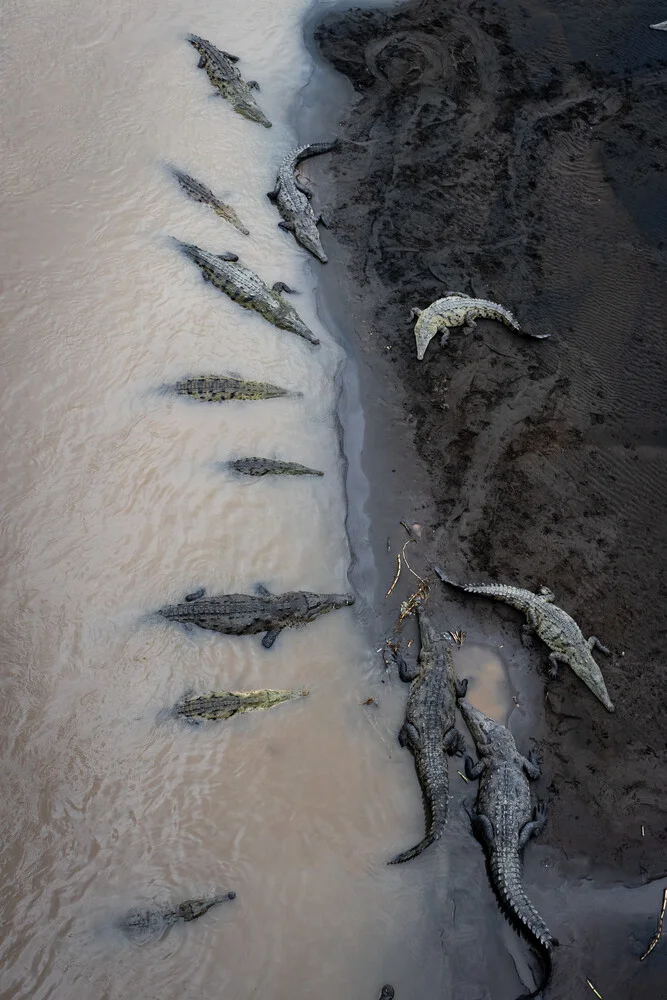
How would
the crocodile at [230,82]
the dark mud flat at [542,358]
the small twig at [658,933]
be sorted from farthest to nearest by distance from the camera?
the crocodile at [230,82], the dark mud flat at [542,358], the small twig at [658,933]

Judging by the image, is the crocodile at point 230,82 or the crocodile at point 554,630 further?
the crocodile at point 230,82

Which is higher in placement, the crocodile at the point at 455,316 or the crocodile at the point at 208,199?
the crocodile at the point at 455,316

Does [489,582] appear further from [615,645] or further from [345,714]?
[345,714]

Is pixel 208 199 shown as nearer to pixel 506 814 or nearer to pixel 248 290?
pixel 248 290

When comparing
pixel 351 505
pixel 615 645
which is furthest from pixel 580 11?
pixel 615 645

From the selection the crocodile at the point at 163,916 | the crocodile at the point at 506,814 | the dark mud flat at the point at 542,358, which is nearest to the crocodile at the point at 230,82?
the dark mud flat at the point at 542,358

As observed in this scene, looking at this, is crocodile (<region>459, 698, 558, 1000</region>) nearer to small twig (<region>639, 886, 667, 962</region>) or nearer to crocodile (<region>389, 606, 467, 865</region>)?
crocodile (<region>389, 606, 467, 865</region>)

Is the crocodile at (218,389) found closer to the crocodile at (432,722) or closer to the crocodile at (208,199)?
the crocodile at (208,199)

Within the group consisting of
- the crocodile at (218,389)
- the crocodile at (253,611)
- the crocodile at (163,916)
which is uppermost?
the crocodile at (218,389)
